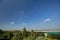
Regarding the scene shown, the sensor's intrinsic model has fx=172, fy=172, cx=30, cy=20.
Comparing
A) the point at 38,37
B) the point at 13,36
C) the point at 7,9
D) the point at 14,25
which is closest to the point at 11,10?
the point at 7,9

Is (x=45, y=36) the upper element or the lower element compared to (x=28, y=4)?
lower

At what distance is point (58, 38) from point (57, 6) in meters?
0.74

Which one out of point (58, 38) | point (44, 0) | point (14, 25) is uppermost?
point (44, 0)

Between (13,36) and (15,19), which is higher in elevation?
(15,19)

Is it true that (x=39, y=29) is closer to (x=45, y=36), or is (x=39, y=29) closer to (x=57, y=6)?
(x=45, y=36)

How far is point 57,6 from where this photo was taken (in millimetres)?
3994

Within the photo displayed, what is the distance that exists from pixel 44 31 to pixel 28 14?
543 millimetres

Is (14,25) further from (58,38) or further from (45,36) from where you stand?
(58,38)

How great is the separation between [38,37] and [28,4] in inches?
31.5

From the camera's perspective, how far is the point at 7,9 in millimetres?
3973

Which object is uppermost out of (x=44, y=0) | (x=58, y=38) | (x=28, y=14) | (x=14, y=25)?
(x=44, y=0)

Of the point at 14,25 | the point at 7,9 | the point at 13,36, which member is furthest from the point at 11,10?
the point at 13,36

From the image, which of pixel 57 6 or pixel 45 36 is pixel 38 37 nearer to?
pixel 45 36

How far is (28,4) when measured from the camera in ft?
13.1
